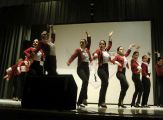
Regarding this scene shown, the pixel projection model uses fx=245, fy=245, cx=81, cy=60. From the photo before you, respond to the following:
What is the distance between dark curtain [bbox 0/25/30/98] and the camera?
27.0ft

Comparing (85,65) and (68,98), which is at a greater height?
(85,65)

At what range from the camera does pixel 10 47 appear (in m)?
8.48

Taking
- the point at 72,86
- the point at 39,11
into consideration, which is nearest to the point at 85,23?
the point at 39,11

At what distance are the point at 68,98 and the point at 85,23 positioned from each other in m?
5.09

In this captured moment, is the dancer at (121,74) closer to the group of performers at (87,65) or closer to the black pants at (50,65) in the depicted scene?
the group of performers at (87,65)

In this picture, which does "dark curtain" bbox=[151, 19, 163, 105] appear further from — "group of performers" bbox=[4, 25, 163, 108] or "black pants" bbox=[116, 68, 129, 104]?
"black pants" bbox=[116, 68, 129, 104]

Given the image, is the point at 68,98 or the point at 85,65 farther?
the point at 85,65

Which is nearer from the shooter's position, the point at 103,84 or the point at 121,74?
the point at 103,84

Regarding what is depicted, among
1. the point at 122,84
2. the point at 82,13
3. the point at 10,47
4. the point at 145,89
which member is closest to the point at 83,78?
the point at 122,84

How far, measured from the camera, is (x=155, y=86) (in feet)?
22.6

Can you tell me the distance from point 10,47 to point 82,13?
2887mm

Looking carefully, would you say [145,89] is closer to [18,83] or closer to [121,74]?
[121,74]

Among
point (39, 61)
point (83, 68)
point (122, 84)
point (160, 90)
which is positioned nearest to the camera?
point (83, 68)

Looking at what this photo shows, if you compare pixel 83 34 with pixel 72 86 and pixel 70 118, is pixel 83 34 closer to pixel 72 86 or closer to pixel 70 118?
pixel 72 86
